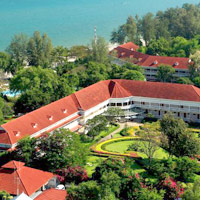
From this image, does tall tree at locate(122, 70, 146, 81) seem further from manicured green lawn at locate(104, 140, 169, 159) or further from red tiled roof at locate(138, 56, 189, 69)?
manicured green lawn at locate(104, 140, 169, 159)

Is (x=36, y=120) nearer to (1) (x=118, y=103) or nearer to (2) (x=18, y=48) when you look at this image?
(1) (x=118, y=103)

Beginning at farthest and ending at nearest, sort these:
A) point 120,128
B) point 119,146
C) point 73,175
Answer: point 120,128 < point 119,146 < point 73,175

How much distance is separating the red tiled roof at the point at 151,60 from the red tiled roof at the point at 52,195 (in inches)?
1721

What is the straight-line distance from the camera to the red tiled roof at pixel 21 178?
33.4 meters

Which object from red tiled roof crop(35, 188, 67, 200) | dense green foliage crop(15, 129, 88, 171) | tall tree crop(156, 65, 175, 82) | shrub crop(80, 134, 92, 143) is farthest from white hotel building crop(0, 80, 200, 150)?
tall tree crop(156, 65, 175, 82)

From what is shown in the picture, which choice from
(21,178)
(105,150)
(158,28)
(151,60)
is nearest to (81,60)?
(151,60)

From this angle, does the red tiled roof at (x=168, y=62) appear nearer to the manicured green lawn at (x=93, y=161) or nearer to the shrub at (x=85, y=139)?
the manicured green lawn at (x=93, y=161)

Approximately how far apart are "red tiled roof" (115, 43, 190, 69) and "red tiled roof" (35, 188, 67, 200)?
43.7 m

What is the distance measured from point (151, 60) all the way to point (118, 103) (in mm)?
22509

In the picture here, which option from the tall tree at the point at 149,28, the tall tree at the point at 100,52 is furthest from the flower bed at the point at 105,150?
the tall tree at the point at 149,28

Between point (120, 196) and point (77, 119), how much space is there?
59.8ft

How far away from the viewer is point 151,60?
74375mm

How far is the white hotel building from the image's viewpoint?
153 ft

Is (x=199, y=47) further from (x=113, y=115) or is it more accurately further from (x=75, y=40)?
(x=75, y=40)
